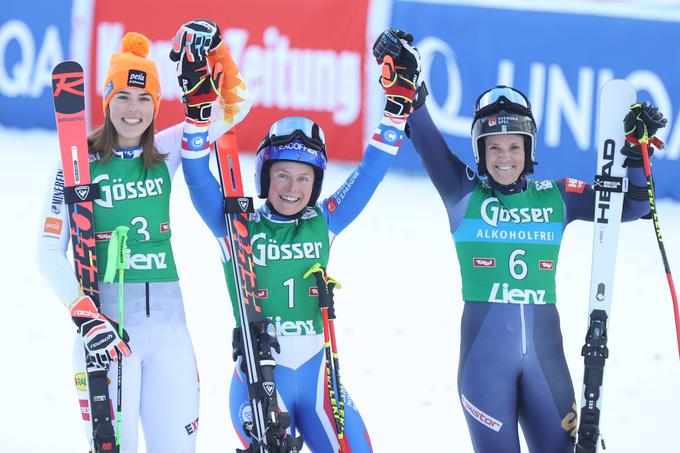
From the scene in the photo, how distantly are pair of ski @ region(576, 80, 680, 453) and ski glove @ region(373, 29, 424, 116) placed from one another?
0.91 metres

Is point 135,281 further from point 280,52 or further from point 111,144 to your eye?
point 280,52

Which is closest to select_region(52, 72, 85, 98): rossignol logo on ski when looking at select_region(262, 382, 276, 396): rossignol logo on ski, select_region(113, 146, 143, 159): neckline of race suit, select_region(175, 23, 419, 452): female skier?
select_region(113, 146, 143, 159): neckline of race suit

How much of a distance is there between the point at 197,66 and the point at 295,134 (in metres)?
0.50

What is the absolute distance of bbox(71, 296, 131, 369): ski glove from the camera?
4199mm

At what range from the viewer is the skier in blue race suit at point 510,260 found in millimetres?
4484

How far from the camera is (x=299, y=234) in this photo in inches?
177

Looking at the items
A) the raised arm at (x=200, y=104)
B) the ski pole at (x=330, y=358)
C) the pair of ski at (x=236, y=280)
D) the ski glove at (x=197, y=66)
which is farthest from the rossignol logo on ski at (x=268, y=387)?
the ski glove at (x=197, y=66)

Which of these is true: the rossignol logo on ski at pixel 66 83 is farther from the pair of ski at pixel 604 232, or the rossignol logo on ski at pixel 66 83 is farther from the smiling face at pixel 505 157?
the pair of ski at pixel 604 232

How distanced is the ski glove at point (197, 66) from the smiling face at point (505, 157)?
1200 millimetres

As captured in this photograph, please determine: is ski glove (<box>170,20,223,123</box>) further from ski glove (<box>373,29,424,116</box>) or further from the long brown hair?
ski glove (<box>373,29,424,116</box>)

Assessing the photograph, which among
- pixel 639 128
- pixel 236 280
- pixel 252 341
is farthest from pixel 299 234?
pixel 639 128

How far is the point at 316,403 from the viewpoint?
4426 mm

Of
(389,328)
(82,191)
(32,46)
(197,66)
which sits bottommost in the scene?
(389,328)

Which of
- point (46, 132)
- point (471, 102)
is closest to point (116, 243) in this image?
point (471, 102)
